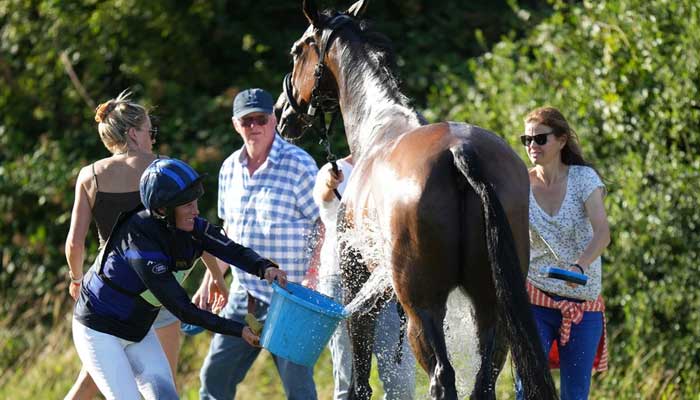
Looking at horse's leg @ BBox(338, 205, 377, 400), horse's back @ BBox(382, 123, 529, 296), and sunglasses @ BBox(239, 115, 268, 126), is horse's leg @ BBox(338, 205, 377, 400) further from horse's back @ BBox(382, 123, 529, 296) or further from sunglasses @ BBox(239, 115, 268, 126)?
sunglasses @ BBox(239, 115, 268, 126)

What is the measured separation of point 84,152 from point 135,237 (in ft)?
20.6

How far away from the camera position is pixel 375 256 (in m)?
4.75

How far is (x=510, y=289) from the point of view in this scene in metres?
4.14

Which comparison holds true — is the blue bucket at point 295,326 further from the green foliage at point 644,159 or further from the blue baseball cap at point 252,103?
the green foliage at point 644,159

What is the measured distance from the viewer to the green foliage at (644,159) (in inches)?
258

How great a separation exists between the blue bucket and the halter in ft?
3.37

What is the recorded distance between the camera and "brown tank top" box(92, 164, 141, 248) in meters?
5.61

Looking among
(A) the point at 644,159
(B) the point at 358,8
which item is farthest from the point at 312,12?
(A) the point at 644,159

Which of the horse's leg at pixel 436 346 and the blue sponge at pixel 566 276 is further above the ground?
the blue sponge at pixel 566 276

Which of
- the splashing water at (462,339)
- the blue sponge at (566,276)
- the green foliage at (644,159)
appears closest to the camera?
the splashing water at (462,339)

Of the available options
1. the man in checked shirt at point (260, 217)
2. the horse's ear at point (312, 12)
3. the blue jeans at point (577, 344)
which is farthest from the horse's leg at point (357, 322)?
the horse's ear at point (312, 12)

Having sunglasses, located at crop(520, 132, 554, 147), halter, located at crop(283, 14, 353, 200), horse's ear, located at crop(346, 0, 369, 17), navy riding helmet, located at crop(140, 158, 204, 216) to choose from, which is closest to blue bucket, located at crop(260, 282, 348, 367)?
navy riding helmet, located at crop(140, 158, 204, 216)

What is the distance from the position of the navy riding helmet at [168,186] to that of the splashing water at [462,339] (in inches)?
45.7

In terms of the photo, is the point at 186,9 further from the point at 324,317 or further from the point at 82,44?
the point at 324,317
